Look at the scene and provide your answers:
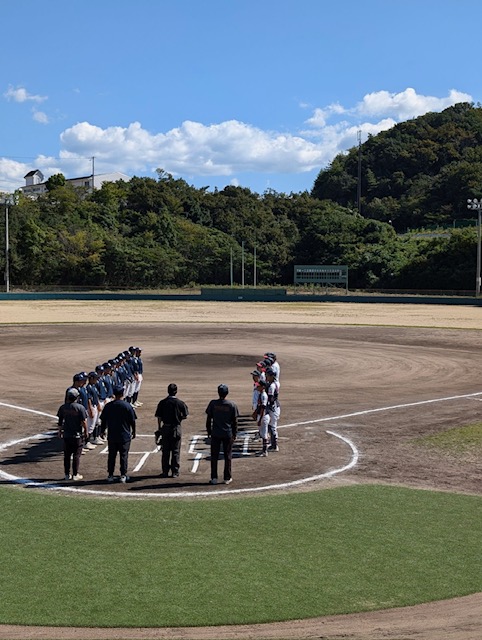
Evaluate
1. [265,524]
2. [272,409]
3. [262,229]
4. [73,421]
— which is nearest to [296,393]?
[272,409]

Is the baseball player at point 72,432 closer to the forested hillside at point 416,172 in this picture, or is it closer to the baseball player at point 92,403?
the baseball player at point 92,403

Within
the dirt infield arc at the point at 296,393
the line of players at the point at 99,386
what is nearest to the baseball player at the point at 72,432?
the dirt infield arc at the point at 296,393

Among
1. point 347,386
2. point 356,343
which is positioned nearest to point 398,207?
point 356,343

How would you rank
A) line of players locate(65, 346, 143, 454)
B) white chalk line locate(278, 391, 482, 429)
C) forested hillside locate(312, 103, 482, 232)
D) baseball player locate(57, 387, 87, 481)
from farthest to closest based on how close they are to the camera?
1. forested hillside locate(312, 103, 482, 232)
2. white chalk line locate(278, 391, 482, 429)
3. line of players locate(65, 346, 143, 454)
4. baseball player locate(57, 387, 87, 481)

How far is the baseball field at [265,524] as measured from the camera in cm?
779

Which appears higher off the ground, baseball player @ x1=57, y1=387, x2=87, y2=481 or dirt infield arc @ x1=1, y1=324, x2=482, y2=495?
baseball player @ x1=57, y1=387, x2=87, y2=481

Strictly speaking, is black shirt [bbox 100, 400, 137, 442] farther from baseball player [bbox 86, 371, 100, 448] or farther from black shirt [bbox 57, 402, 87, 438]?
baseball player [bbox 86, 371, 100, 448]

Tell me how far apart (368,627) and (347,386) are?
17258 mm

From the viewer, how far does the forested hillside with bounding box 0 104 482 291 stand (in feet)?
339

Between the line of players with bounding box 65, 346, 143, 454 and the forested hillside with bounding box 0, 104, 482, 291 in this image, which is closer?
the line of players with bounding box 65, 346, 143, 454

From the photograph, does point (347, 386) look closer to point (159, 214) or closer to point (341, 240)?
point (341, 240)

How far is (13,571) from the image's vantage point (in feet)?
28.6

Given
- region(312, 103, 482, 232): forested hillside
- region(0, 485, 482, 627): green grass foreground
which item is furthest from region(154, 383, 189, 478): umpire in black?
region(312, 103, 482, 232): forested hillside

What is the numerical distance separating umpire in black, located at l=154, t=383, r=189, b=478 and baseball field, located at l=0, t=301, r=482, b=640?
1.13ft
